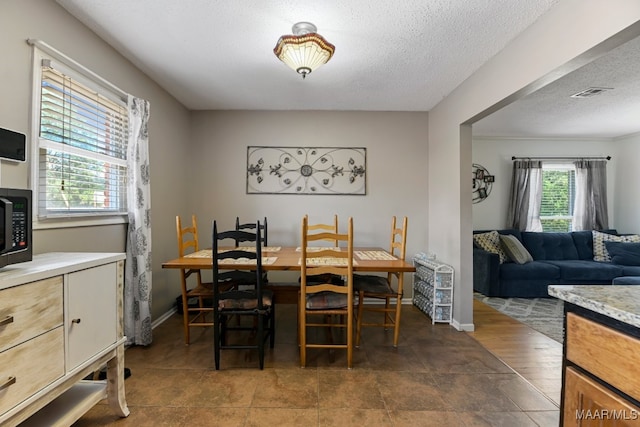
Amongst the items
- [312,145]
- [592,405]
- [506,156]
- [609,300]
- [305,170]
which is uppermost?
[506,156]

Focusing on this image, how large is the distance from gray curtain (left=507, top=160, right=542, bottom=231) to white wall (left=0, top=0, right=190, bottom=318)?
5.00 meters

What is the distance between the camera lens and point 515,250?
4191 mm

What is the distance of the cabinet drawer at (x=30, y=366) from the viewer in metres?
1.07

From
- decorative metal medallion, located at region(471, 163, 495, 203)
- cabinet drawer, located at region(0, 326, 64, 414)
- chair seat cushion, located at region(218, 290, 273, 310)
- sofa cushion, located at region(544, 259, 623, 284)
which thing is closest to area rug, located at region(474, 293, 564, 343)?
sofa cushion, located at region(544, 259, 623, 284)

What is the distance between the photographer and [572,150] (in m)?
5.03

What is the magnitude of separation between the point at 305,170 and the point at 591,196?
482cm

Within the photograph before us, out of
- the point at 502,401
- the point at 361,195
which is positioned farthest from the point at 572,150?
the point at 502,401

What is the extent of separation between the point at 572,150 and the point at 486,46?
409 cm

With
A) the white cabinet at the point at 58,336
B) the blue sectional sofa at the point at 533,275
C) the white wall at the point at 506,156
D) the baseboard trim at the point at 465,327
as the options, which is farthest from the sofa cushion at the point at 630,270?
the white cabinet at the point at 58,336

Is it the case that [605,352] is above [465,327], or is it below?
above

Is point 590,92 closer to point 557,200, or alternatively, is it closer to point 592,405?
point 557,200

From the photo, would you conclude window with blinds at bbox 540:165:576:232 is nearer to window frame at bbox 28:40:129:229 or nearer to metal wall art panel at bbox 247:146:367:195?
metal wall art panel at bbox 247:146:367:195

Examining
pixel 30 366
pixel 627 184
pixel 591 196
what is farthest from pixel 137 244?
pixel 627 184

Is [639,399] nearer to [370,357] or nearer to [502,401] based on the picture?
[502,401]
